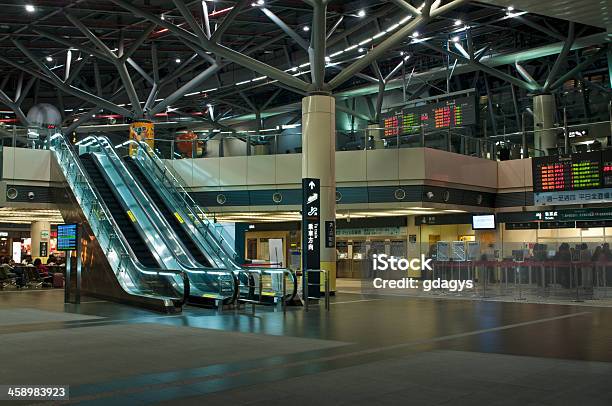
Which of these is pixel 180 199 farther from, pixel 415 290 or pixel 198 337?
pixel 198 337

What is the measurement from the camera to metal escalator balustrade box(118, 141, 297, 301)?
16.8 m

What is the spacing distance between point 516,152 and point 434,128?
14.9 feet

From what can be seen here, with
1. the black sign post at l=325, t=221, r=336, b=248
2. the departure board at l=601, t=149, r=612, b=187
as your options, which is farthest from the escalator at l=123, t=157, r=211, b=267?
the departure board at l=601, t=149, r=612, b=187

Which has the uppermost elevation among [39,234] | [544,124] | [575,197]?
[544,124]

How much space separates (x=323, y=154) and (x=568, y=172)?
8.53 metres

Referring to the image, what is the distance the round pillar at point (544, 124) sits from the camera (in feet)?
85.2

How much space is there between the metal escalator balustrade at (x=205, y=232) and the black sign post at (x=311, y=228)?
2.01 meters

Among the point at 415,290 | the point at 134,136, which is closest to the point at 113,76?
the point at 134,136

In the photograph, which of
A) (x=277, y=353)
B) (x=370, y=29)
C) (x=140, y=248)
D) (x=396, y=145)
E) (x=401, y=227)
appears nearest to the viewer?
(x=277, y=353)

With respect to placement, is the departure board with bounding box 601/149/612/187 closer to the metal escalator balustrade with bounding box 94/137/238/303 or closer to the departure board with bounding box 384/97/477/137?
the departure board with bounding box 384/97/477/137

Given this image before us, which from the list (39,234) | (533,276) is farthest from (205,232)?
(39,234)

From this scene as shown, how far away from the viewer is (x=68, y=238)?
17.2m

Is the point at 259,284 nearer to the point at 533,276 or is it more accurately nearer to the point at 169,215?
the point at 169,215

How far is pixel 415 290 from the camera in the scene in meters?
22.9
